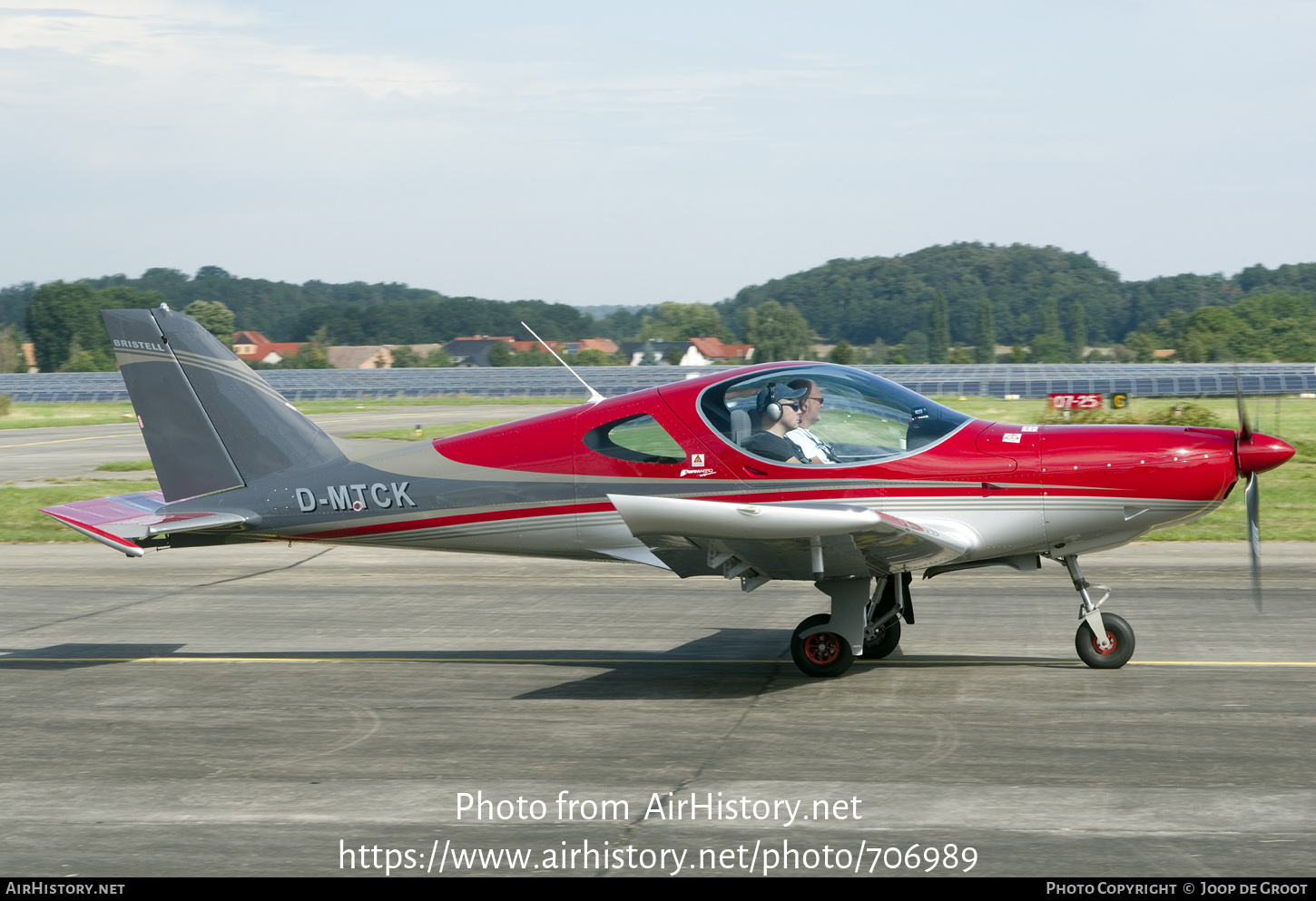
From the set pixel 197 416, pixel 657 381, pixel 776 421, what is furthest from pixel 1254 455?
pixel 657 381

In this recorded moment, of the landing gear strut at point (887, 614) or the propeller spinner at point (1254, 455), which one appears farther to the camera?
the landing gear strut at point (887, 614)

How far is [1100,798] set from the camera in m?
6.00

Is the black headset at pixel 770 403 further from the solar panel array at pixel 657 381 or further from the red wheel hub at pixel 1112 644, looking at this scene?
the solar panel array at pixel 657 381

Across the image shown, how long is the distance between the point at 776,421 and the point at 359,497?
3.32 meters

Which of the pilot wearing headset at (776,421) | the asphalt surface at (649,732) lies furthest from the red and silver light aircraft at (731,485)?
the asphalt surface at (649,732)

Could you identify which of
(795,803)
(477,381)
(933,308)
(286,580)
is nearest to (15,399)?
(477,381)

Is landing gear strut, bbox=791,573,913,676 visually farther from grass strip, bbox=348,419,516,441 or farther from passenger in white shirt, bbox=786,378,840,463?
grass strip, bbox=348,419,516,441

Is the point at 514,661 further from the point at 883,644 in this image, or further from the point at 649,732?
the point at 883,644

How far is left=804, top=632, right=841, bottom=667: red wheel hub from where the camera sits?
28.7 feet

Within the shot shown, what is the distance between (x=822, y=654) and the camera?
879cm

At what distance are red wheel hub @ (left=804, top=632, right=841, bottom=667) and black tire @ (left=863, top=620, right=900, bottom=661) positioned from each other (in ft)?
2.28

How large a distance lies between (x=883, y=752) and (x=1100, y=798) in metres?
1.31

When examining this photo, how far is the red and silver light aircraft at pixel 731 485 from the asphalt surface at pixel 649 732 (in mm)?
924

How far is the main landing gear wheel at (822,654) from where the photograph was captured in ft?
28.7
